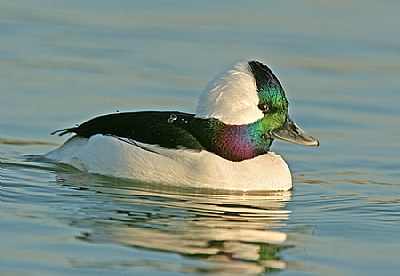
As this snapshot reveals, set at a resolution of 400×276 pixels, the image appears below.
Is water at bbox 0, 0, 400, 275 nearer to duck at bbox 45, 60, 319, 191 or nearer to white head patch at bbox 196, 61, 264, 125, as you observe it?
duck at bbox 45, 60, 319, 191

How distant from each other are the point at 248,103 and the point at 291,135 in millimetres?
674

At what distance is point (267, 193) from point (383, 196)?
1131mm

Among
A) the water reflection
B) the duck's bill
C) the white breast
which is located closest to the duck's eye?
the duck's bill

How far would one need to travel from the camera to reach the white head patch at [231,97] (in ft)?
43.4

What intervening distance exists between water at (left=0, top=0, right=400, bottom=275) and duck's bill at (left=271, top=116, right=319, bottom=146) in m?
0.47

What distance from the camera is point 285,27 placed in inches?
756

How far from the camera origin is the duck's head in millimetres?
13250

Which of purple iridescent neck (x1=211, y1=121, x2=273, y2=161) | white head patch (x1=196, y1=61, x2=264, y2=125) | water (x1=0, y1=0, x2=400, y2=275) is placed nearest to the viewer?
water (x1=0, y1=0, x2=400, y2=275)

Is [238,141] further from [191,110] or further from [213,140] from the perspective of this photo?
[191,110]

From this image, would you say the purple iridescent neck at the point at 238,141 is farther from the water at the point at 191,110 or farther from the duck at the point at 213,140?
the water at the point at 191,110

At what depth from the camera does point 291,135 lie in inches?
543

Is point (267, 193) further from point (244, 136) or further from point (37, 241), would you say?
point (37, 241)

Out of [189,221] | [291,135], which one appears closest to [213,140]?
[291,135]

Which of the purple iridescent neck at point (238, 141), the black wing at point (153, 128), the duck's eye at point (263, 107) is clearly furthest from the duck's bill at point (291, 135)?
the black wing at point (153, 128)
